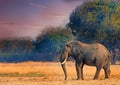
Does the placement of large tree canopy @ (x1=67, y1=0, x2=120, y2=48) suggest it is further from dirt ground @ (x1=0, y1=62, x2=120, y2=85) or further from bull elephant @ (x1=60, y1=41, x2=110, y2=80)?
bull elephant @ (x1=60, y1=41, x2=110, y2=80)

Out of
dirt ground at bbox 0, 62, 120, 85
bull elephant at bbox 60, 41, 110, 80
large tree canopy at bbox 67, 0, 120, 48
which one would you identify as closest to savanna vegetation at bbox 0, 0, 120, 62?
large tree canopy at bbox 67, 0, 120, 48

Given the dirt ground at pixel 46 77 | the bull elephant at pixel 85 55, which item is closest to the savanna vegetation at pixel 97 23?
the dirt ground at pixel 46 77

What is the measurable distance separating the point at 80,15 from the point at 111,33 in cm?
627

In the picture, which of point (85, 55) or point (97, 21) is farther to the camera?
point (97, 21)

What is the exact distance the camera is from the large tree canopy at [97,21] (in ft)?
246

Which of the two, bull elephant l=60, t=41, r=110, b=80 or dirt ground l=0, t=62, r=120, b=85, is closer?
dirt ground l=0, t=62, r=120, b=85

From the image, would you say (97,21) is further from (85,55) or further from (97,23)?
(85,55)

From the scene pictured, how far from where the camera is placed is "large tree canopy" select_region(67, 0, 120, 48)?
74.9 m

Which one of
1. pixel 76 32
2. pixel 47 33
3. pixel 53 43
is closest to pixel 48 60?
pixel 53 43

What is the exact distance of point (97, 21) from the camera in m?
76.9

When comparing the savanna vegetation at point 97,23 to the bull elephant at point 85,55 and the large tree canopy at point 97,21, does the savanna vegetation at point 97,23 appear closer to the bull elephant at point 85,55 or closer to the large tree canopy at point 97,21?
the large tree canopy at point 97,21

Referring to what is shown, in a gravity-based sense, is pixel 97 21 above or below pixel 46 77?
above

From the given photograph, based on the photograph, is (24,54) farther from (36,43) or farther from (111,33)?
(111,33)

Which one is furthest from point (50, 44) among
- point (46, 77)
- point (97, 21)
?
point (46, 77)
